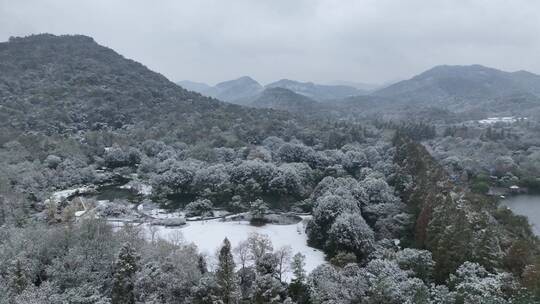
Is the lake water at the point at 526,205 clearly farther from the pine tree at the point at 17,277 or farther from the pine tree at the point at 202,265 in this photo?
A: the pine tree at the point at 17,277

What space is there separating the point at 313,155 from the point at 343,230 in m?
32.2

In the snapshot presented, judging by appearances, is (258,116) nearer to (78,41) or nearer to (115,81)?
(115,81)

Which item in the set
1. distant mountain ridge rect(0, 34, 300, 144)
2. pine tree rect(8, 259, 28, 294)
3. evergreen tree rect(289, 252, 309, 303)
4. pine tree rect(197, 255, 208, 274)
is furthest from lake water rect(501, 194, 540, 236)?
pine tree rect(8, 259, 28, 294)

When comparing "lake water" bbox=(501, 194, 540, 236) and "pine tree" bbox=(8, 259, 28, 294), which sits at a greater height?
"pine tree" bbox=(8, 259, 28, 294)

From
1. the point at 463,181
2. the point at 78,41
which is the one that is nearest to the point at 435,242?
the point at 463,181

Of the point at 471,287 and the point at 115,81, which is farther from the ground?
the point at 115,81

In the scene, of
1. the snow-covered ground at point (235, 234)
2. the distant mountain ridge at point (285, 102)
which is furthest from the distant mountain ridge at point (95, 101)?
the distant mountain ridge at point (285, 102)

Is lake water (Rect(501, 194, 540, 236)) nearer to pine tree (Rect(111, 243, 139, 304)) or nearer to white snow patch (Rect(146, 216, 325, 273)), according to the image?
white snow patch (Rect(146, 216, 325, 273))

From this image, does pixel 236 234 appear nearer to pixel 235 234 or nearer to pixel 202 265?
pixel 235 234

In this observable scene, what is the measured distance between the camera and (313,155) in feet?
206

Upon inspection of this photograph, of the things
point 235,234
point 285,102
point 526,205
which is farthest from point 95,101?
point 285,102

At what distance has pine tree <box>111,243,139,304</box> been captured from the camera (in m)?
21.7

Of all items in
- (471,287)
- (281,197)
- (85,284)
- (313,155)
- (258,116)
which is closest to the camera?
(471,287)

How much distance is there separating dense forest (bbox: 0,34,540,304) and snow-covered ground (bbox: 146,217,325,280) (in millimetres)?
1226
